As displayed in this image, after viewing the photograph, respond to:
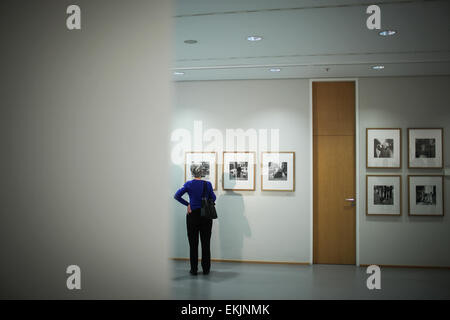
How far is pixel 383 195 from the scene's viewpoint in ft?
24.8

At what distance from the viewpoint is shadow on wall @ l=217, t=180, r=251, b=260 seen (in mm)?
7836

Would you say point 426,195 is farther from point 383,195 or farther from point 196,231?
point 196,231

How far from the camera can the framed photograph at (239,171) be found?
788cm

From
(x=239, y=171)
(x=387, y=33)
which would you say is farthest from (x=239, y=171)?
(x=387, y=33)

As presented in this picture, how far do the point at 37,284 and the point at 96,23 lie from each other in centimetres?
166

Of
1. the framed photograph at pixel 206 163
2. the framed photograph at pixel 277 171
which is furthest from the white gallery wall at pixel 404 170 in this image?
the framed photograph at pixel 206 163

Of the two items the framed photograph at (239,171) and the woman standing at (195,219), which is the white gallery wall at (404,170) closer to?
the framed photograph at (239,171)

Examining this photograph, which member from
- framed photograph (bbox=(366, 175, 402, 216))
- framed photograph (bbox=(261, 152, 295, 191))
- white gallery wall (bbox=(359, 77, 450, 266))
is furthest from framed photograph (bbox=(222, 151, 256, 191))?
framed photograph (bbox=(366, 175, 402, 216))

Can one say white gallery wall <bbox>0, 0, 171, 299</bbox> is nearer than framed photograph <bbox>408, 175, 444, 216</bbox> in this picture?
Yes

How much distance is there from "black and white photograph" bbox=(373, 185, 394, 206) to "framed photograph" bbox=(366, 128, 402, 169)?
398 mm

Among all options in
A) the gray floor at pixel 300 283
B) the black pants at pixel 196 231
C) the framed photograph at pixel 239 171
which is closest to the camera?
the gray floor at pixel 300 283

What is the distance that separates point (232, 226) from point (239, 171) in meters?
1.09

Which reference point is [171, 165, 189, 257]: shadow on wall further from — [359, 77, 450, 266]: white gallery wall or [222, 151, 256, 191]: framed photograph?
[359, 77, 450, 266]: white gallery wall

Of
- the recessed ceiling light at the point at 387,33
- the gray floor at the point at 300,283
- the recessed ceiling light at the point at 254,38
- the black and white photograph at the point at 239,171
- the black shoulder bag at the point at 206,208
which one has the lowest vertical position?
the gray floor at the point at 300,283
